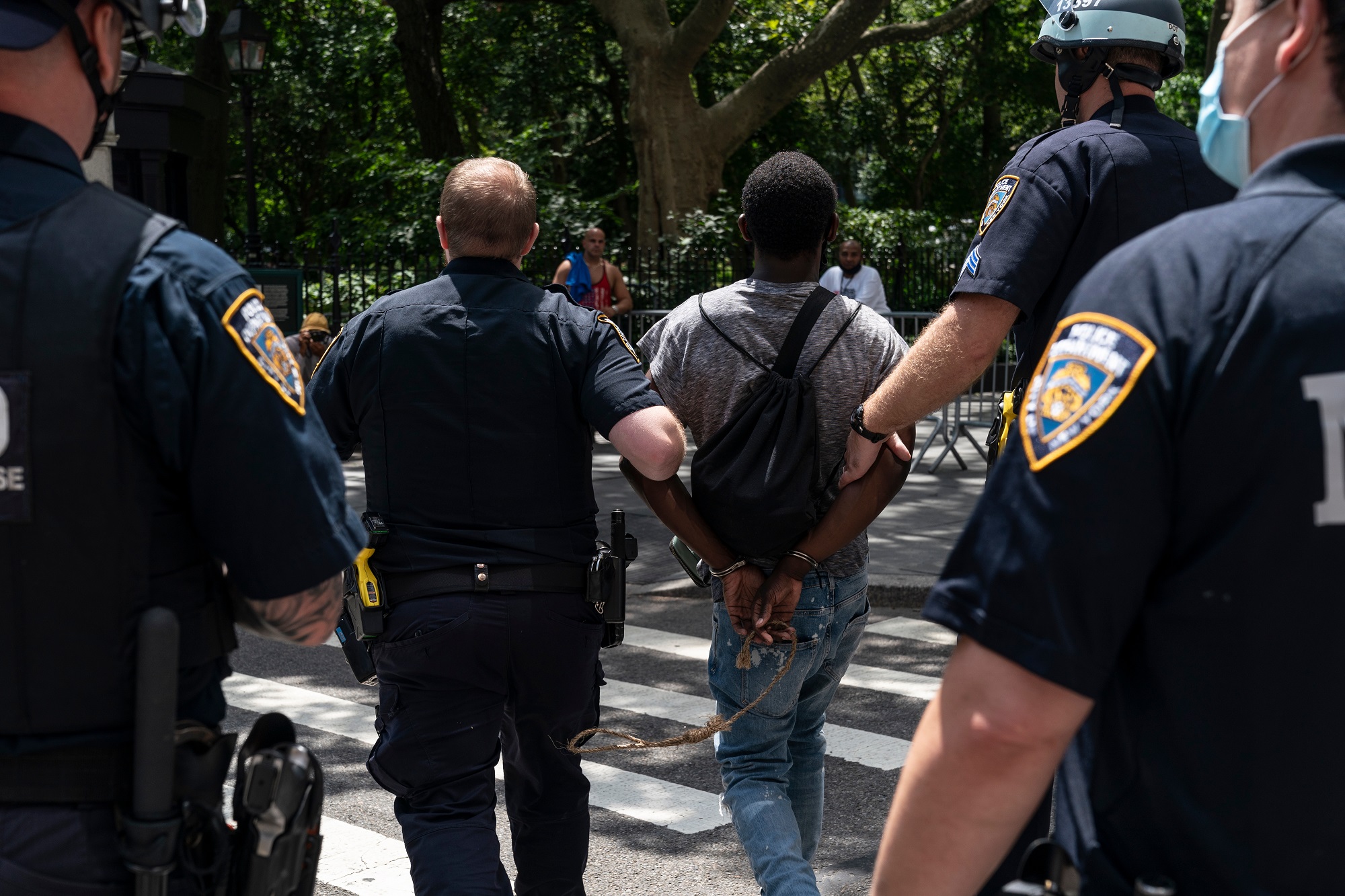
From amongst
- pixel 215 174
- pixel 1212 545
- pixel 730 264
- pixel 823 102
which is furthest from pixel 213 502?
pixel 823 102

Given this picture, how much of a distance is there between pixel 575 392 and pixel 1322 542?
7.36ft

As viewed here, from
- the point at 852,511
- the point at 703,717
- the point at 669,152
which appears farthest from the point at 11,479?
the point at 669,152

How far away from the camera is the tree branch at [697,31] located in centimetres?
1673

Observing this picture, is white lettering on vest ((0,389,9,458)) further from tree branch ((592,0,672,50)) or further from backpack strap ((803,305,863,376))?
tree branch ((592,0,672,50))

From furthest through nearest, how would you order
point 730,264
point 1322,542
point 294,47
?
point 294,47 → point 730,264 → point 1322,542

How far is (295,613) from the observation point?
1.92 meters

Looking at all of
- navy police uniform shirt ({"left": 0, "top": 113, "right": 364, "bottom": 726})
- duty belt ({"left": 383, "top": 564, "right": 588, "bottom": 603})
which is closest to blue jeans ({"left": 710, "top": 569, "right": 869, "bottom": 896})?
duty belt ({"left": 383, "top": 564, "right": 588, "bottom": 603})

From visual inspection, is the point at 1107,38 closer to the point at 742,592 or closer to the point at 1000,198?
the point at 1000,198

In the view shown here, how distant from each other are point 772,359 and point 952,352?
1.73ft

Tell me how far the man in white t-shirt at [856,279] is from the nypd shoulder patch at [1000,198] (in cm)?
1066

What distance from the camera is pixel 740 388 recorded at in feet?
11.1

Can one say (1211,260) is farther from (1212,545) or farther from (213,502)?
(213,502)

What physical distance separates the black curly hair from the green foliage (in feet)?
46.0

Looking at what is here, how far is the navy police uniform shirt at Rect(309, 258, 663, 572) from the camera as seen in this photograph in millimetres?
3262
